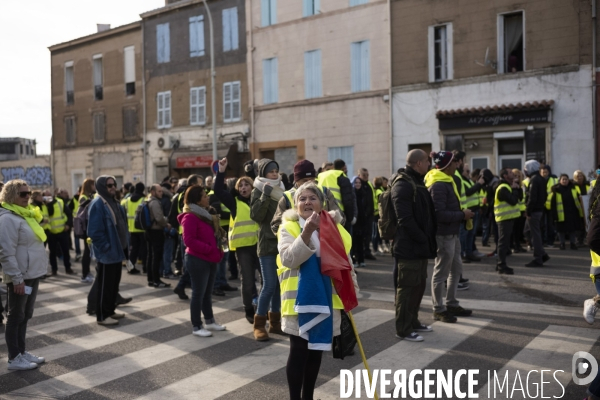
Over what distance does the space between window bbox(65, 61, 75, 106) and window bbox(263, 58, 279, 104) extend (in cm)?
1524

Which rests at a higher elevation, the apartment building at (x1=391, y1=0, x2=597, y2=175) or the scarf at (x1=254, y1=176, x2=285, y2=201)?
the apartment building at (x1=391, y1=0, x2=597, y2=175)

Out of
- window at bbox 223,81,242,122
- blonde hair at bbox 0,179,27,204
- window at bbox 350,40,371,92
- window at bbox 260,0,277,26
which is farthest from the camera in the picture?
window at bbox 223,81,242,122

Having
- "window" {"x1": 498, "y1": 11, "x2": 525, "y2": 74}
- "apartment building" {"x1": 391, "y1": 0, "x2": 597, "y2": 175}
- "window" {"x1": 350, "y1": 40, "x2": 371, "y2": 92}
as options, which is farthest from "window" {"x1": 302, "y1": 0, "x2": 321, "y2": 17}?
"window" {"x1": 498, "y1": 11, "x2": 525, "y2": 74}

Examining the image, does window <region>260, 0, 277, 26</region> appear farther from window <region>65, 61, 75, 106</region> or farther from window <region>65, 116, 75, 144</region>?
window <region>65, 116, 75, 144</region>

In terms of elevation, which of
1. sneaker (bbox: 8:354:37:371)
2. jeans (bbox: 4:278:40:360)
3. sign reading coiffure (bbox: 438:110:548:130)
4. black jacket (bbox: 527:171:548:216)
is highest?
sign reading coiffure (bbox: 438:110:548:130)

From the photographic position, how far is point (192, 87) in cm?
2970

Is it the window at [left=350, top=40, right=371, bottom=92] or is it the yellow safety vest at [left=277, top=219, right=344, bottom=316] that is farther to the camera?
the window at [left=350, top=40, right=371, bottom=92]

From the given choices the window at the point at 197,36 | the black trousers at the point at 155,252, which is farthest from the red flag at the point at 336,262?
the window at the point at 197,36

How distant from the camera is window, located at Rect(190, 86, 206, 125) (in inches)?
1152

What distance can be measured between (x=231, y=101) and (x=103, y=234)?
20.8 m

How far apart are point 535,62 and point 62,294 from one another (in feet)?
53.0

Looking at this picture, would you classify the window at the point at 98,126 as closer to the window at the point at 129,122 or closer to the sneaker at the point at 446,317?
the window at the point at 129,122

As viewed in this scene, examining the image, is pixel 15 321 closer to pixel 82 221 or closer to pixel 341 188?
pixel 341 188

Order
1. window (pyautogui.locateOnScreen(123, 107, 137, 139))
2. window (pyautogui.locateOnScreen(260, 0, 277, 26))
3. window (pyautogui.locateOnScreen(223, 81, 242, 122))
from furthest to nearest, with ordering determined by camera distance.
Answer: window (pyautogui.locateOnScreen(123, 107, 137, 139)), window (pyautogui.locateOnScreen(223, 81, 242, 122)), window (pyautogui.locateOnScreen(260, 0, 277, 26))
